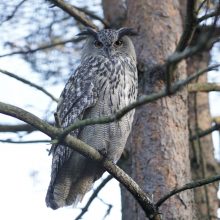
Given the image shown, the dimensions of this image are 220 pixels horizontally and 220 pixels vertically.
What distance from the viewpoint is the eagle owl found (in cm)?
372

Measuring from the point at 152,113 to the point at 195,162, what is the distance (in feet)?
3.90

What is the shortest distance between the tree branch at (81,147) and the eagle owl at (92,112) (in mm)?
549

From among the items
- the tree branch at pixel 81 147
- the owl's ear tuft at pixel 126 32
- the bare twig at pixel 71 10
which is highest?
the bare twig at pixel 71 10

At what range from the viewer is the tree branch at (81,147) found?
255cm

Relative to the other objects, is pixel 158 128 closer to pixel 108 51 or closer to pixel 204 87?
pixel 204 87

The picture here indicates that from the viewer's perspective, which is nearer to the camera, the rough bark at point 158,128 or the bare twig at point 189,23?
the bare twig at point 189,23

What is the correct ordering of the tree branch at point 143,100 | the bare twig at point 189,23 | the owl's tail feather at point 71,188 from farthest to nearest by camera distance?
the owl's tail feather at point 71,188
the bare twig at point 189,23
the tree branch at point 143,100

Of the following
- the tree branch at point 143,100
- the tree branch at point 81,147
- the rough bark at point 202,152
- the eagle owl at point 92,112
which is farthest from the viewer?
the rough bark at point 202,152

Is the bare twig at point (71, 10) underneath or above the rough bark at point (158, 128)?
above

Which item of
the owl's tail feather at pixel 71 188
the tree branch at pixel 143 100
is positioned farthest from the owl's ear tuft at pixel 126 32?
the tree branch at pixel 143 100

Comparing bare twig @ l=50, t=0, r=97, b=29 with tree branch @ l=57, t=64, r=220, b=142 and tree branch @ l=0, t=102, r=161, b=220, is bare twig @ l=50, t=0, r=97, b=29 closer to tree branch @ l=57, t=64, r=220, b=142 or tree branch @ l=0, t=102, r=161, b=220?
tree branch @ l=0, t=102, r=161, b=220

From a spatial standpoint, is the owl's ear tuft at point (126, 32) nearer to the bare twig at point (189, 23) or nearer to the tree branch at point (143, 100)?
the bare twig at point (189, 23)

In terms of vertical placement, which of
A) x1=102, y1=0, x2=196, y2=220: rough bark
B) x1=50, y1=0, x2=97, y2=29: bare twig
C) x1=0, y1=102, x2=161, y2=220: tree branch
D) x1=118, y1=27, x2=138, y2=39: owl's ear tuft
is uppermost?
x1=50, y1=0, x2=97, y2=29: bare twig

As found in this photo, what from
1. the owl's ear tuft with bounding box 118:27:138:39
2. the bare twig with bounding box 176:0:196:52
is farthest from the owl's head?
the bare twig with bounding box 176:0:196:52
